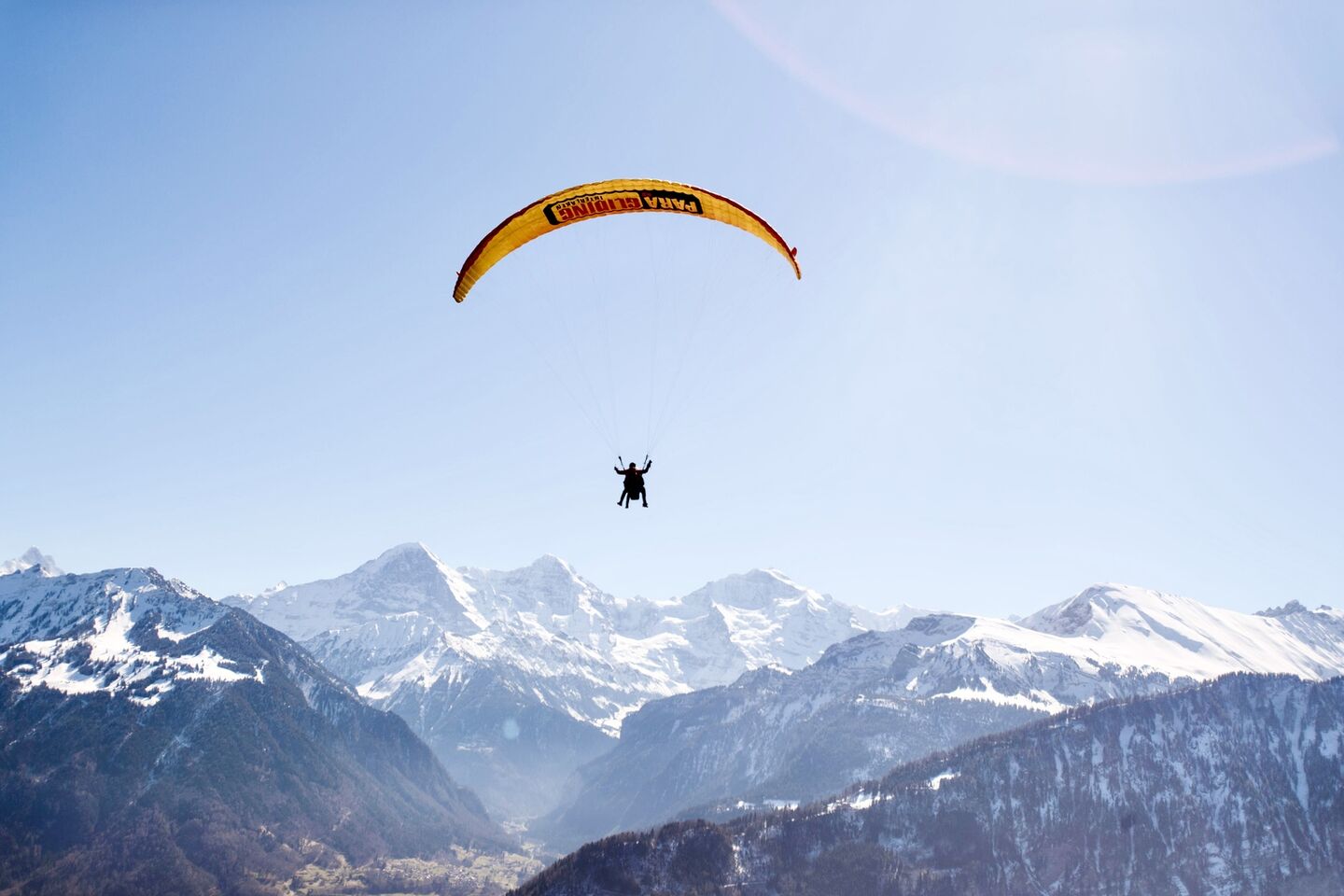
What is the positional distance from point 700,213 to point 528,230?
10.0 metres

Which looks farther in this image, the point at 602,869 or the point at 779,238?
the point at 602,869

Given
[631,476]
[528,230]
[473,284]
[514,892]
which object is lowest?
[514,892]

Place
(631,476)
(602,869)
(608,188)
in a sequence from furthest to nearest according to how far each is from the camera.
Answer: (602,869)
(631,476)
(608,188)

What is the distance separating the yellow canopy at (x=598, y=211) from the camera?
46.3 meters

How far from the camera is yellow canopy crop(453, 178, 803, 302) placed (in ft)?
152

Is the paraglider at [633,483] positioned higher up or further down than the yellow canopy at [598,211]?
further down

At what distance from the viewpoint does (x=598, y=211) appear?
47906mm

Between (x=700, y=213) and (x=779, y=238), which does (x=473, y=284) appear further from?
(x=779, y=238)

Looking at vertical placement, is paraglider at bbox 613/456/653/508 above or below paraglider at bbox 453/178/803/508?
below

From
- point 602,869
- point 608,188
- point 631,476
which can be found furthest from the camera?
point 602,869

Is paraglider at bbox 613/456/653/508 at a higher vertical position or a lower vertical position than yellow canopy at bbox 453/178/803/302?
lower

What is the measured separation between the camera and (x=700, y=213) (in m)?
48.5

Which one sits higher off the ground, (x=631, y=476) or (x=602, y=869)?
(x=631, y=476)

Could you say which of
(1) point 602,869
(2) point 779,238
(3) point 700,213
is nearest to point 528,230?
(3) point 700,213
